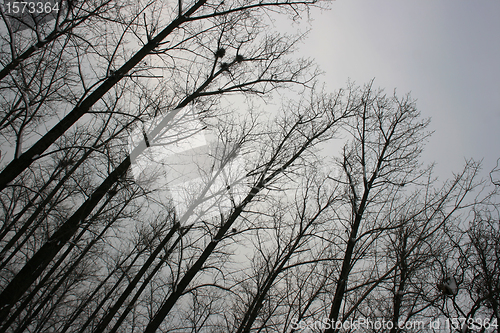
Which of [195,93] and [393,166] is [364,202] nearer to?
[393,166]

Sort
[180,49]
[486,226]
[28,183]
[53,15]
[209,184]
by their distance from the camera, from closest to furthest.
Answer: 1. [53,15]
2. [180,49]
3. [486,226]
4. [209,184]
5. [28,183]

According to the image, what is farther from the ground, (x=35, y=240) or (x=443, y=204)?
(x=443, y=204)

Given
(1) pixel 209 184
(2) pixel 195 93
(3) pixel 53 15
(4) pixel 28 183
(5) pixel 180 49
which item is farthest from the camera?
(4) pixel 28 183

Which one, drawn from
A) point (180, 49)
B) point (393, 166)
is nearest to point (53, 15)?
point (180, 49)

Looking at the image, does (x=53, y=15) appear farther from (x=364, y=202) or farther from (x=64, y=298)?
(x=64, y=298)

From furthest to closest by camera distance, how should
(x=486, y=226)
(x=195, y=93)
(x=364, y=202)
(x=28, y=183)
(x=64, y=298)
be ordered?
1. (x=64, y=298)
2. (x=28, y=183)
3. (x=364, y=202)
4. (x=486, y=226)
5. (x=195, y=93)

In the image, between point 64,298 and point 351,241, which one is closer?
point 351,241

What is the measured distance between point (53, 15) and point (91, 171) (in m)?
5.28

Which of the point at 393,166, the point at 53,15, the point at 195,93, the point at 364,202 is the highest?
the point at 393,166

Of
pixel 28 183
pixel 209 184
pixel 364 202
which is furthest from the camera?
pixel 28 183

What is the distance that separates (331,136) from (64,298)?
48.3 feet

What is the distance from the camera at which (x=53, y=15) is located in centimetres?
445

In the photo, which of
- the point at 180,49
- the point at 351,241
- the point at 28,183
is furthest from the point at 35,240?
the point at 351,241

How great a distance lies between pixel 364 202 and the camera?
6492 millimetres
